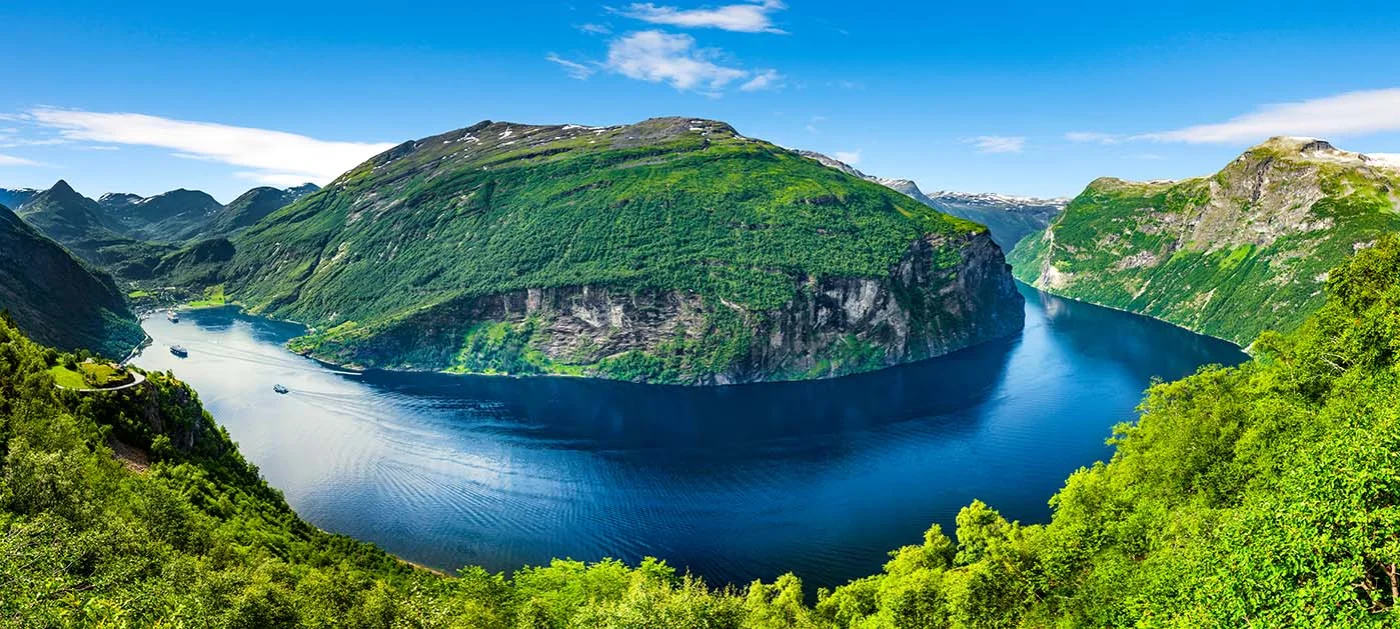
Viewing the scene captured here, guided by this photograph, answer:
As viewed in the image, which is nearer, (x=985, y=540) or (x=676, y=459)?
(x=985, y=540)

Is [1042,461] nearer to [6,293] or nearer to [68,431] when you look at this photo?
[68,431]

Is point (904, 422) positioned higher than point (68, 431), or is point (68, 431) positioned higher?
point (68, 431)

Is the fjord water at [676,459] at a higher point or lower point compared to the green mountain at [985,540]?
lower

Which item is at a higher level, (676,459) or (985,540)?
(985,540)

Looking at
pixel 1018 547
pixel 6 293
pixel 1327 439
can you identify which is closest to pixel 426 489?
pixel 1018 547

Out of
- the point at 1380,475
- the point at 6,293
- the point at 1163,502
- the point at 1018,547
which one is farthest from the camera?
the point at 6,293
